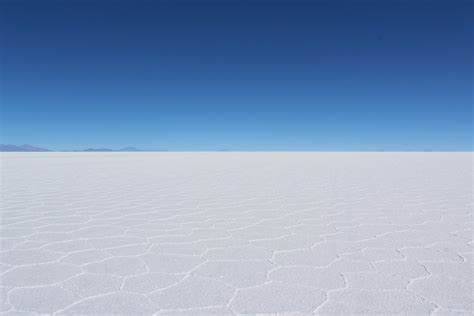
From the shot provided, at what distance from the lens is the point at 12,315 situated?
4.22 feet

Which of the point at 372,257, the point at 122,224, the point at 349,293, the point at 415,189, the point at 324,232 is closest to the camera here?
the point at 349,293

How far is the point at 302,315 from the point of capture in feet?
4.16

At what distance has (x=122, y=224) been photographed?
8.82ft

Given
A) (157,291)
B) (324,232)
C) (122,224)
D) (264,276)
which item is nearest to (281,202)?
(324,232)

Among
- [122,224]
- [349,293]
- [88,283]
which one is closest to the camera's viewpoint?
[349,293]

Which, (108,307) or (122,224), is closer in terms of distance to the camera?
(108,307)

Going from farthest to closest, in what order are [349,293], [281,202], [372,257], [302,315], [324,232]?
1. [281,202]
2. [324,232]
3. [372,257]
4. [349,293]
5. [302,315]

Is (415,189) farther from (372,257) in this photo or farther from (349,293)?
(349,293)

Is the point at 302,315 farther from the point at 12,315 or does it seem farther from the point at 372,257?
the point at 12,315

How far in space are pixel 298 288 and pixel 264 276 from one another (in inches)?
7.8

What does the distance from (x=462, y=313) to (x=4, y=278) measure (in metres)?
2.05

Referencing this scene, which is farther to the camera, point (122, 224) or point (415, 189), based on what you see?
point (415, 189)

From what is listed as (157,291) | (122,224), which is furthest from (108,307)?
(122,224)

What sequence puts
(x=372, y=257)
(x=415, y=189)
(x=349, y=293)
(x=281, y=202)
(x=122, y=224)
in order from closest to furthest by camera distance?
Result: 1. (x=349, y=293)
2. (x=372, y=257)
3. (x=122, y=224)
4. (x=281, y=202)
5. (x=415, y=189)
